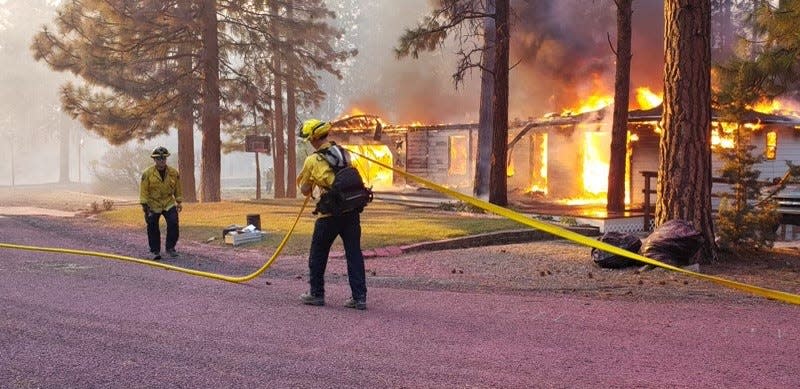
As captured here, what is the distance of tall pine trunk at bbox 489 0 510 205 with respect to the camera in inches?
708

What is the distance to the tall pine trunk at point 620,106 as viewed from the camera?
58.8 feet

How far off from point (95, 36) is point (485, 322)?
20.6m

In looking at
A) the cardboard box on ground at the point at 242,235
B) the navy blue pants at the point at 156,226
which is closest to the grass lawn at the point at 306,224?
→ the cardboard box on ground at the point at 242,235

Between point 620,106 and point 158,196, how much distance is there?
38.7 ft

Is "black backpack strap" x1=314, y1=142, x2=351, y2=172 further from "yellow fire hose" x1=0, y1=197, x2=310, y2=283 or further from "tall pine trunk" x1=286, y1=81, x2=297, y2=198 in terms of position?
"tall pine trunk" x1=286, y1=81, x2=297, y2=198

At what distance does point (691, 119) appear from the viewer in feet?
33.3

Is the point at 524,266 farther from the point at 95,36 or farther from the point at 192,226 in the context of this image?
the point at 95,36

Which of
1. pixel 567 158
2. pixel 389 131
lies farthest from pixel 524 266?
pixel 389 131

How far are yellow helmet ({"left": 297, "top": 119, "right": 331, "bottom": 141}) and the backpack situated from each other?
0.65 ft

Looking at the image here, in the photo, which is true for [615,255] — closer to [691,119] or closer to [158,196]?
[691,119]

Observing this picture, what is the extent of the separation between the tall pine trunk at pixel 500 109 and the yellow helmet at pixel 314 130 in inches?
447

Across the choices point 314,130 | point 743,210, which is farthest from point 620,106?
point 314,130

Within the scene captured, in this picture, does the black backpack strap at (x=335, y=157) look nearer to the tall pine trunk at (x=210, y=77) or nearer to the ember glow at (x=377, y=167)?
the tall pine trunk at (x=210, y=77)

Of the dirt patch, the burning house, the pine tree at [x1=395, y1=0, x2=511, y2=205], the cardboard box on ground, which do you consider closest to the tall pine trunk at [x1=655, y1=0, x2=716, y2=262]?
the cardboard box on ground
